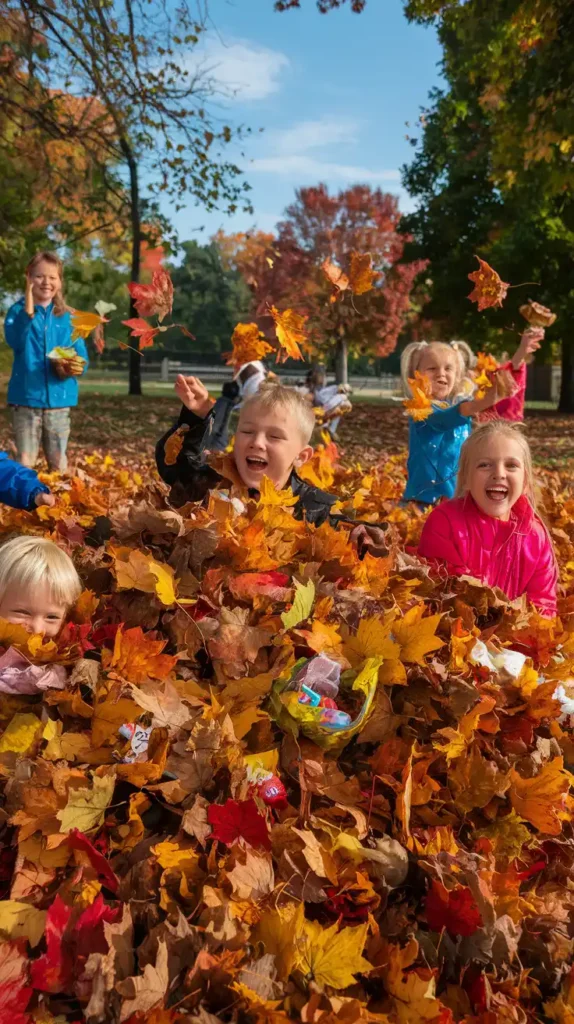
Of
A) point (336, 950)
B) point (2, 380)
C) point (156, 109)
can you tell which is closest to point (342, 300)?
point (336, 950)

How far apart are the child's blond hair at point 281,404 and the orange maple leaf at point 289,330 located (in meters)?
0.14

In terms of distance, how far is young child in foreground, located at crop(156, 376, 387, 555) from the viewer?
2715mm

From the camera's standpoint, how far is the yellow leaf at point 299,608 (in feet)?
6.00

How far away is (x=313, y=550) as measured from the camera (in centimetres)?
224

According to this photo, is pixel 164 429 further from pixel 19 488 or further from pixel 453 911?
pixel 453 911

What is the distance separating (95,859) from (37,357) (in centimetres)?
503

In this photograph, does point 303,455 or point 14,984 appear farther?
point 303,455

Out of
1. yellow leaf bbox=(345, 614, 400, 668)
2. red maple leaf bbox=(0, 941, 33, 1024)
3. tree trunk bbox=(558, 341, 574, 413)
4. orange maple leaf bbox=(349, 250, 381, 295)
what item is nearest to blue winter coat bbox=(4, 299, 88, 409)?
orange maple leaf bbox=(349, 250, 381, 295)

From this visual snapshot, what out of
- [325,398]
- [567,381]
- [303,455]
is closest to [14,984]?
[303,455]

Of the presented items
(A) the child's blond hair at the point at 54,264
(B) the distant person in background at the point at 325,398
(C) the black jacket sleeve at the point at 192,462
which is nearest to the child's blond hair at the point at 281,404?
(C) the black jacket sleeve at the point at 192,462

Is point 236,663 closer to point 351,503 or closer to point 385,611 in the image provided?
point 385,611

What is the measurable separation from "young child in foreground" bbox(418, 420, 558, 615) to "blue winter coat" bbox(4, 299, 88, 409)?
12.2 ft

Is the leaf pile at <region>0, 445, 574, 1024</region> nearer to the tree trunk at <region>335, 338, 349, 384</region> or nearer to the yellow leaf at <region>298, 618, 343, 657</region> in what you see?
the yellow leaf at <region>298, 618, 343, 657</region>

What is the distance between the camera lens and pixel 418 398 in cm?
430
